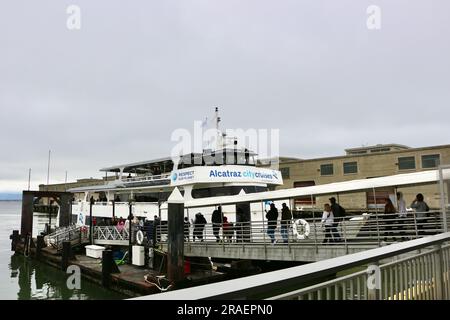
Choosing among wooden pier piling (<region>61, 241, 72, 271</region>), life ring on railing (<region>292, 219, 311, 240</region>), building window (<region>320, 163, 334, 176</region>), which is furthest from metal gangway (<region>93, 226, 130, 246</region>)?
building window (<region>320, 163, 334, 176</region>)

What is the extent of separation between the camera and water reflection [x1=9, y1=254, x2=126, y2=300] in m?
19.2

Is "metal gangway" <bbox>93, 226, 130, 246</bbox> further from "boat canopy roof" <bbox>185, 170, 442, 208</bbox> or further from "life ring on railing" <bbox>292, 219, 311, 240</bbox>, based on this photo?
"life ring on railing" <bbox>292, 219, 311, 240</bbox>

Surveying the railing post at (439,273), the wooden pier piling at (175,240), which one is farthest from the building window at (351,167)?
the railing post at (439,273)

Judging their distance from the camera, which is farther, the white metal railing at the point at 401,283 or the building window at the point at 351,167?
the building window at the point at 351,167

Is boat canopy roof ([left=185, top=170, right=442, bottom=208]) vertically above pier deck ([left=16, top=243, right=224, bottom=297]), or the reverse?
boat canopy roof ([left=185, top=170, right=442, bottom=208])

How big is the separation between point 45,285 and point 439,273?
21612mm

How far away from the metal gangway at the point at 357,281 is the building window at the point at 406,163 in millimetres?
45956

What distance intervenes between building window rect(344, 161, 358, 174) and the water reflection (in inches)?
1445

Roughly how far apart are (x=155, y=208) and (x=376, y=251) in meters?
26.8

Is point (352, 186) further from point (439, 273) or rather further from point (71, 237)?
point (71, 237)

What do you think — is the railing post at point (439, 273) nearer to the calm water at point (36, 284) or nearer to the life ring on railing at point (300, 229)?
the life ring on railing at point (300, 229)

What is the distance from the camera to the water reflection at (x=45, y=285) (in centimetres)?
1915

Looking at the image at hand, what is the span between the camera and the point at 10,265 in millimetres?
29031
